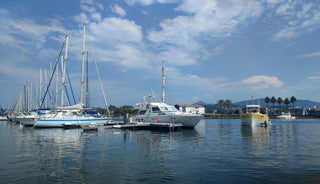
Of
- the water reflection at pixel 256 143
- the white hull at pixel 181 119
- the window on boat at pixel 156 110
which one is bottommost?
the water reflection at pixel 256 143

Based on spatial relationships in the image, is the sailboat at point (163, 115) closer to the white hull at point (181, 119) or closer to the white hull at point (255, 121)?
A: the white hull at point (181, 119)

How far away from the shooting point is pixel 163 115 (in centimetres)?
5388

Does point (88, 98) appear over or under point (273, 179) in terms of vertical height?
over

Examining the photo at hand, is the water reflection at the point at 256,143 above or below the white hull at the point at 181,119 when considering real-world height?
below

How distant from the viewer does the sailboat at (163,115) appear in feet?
172

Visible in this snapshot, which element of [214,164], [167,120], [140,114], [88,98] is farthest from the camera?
[88,98]

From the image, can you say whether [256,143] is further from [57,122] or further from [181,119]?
[57,122]

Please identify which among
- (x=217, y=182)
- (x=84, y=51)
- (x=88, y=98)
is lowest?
(x=217, y=182)

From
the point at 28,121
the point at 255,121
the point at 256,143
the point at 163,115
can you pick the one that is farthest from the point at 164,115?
the point at 28,121

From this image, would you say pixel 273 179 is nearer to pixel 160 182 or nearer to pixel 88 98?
pixel 160 182

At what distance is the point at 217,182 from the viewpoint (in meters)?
14.5

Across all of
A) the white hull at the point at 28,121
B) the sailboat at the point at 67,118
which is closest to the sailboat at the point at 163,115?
the sailboat at the point at 67,118

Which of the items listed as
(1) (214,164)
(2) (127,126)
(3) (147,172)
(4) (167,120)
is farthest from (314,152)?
(2) (127,126)

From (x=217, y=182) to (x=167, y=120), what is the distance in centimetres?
3880
